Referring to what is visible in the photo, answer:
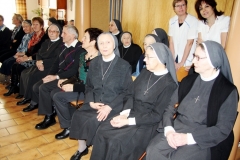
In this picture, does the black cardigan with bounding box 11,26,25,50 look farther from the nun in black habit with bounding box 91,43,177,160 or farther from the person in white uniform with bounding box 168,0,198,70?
the nun in black habit with bounding box 91,43,177,160

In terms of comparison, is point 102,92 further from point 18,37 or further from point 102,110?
point 18,37

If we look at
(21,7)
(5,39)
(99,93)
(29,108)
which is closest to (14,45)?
(5,39)

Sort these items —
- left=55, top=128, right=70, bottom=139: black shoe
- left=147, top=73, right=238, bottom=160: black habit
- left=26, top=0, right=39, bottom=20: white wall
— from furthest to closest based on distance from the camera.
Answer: left=26, top=0, right=39, bottom=20: white wall < left=55, top=128, right=70, bottom=139: black shoe < left=147, top=73, right=238, bottom=160: black habit

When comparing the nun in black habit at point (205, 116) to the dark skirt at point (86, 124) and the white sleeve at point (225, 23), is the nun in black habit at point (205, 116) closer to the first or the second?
the dark skirt at point (86, 124)

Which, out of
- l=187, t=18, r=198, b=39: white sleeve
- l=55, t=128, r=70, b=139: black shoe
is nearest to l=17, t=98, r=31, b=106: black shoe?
l=55, t=128, r=70, b=139: black shoe

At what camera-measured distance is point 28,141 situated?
2.85 m

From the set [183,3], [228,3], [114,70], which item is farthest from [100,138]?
[228,3]

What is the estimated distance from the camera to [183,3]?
3.03 m

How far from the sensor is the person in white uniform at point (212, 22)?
265 cm

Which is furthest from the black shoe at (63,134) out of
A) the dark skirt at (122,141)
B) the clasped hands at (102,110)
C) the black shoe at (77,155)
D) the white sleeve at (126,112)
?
the white sleeve at (126,112)

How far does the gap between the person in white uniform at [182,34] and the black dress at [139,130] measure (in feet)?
4.14

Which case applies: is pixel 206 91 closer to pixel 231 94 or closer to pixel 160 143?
pixel 231 94

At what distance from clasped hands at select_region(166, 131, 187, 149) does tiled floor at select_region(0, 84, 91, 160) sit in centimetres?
121

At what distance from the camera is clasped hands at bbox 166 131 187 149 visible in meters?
1.75
